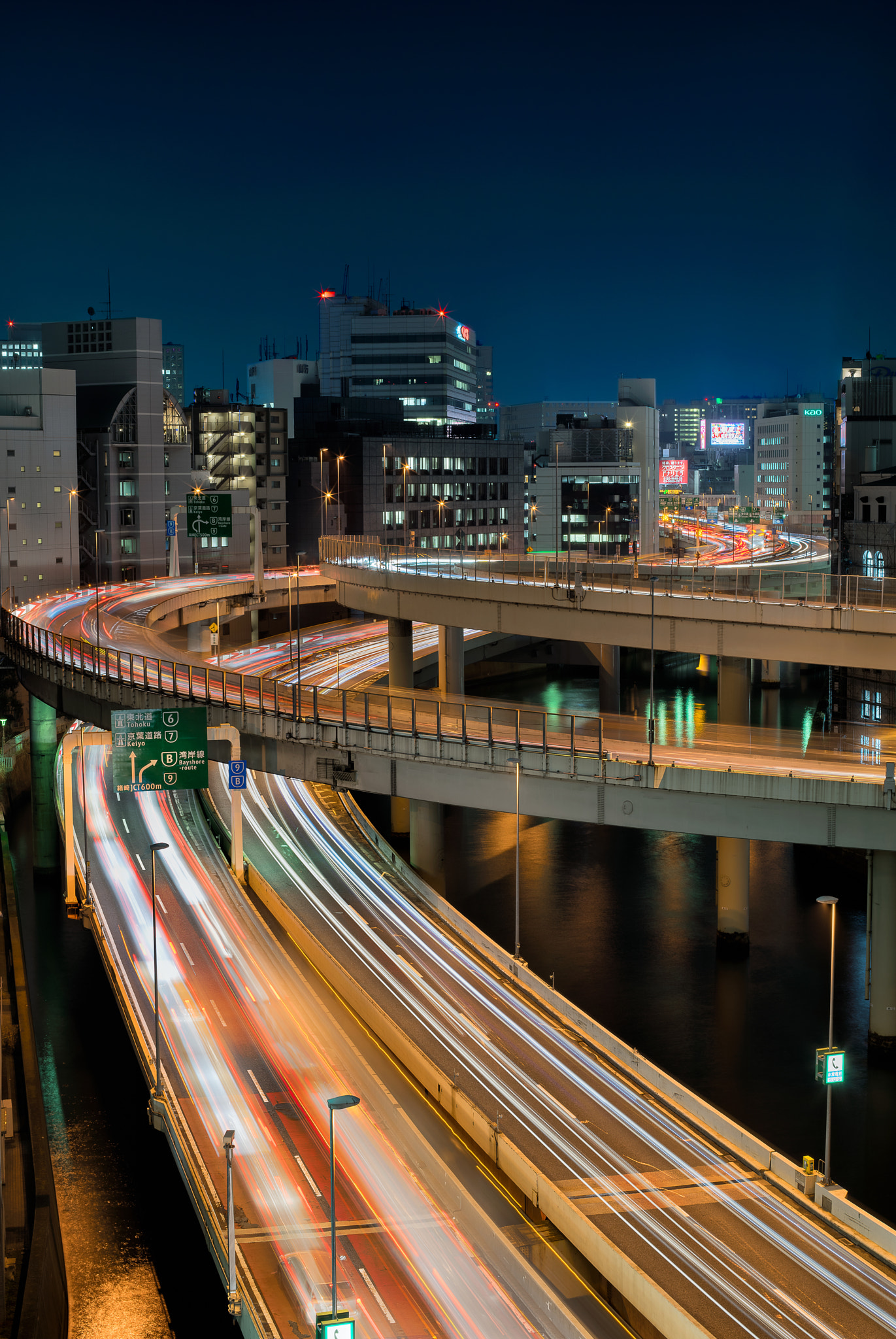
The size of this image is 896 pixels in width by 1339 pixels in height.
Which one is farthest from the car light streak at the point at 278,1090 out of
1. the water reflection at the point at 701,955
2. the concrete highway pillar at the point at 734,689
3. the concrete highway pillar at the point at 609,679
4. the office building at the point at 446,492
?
the office building at the point at 446,492

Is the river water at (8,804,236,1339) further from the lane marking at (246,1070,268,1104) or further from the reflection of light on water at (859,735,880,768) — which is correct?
the reflection of light on water at (859,735,880,768)

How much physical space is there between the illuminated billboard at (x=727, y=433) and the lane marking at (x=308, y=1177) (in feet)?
599

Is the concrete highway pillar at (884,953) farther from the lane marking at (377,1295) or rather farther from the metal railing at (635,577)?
→ the lane marking at (377,1295)

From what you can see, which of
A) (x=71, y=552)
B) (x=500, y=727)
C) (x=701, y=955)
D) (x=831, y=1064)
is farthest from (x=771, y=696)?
(x=831, y=1064)

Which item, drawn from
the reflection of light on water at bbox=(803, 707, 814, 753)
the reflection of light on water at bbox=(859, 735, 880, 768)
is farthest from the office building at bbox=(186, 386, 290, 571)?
the reflection of light on water at bbox=(859, 735, 880, 768)

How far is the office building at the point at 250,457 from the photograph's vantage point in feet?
383

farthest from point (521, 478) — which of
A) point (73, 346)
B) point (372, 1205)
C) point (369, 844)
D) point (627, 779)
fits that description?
point (372, 1205)

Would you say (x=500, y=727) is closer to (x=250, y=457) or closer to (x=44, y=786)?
(x=44, y=786)

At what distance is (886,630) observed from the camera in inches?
1655

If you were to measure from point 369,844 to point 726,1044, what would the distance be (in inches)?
613

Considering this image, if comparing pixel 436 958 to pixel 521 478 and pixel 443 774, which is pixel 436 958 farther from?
pixel 521 478

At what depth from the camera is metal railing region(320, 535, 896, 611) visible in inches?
1704

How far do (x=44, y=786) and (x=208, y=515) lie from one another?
826 inches

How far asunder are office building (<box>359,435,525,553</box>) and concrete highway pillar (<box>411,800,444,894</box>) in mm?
68897
